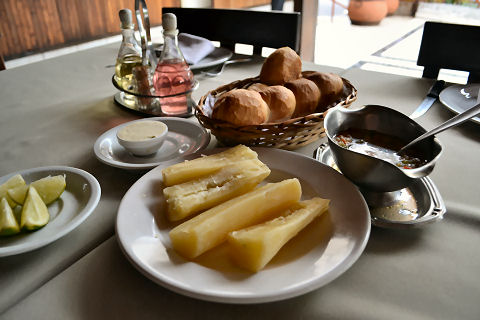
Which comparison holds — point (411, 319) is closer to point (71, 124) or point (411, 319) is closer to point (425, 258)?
point (425, 258)

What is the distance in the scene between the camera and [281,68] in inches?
36.5

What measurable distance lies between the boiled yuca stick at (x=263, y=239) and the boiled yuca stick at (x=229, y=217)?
3 centimetres

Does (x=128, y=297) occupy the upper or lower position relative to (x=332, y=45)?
upper

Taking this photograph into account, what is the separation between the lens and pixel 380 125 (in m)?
0.72

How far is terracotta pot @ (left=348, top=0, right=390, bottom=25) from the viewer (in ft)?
17.4

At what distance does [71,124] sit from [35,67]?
2.04ft

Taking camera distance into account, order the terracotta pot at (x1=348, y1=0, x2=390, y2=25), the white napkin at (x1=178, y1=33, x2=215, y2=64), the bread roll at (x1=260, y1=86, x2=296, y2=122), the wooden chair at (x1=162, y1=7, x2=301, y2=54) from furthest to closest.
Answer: the terracotta pot at (x1=348, y1=0, x2=390, y2=25) → the wooden chair at (x1=162, y1=7, x2=301, y2=54) → the white napkin at (x1=178, y1=33, x2=215, y2=64) → the bread roll at (x1=260, y1=86, x2=296, y2=122)

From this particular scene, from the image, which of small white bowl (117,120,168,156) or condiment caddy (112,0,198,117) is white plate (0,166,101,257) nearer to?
small white bowl (117,120,168,156)

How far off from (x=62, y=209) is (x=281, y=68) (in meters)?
0.60

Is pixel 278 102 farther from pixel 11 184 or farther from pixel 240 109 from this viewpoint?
pixel 11 184

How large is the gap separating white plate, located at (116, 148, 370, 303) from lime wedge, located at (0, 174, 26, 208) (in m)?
0.18

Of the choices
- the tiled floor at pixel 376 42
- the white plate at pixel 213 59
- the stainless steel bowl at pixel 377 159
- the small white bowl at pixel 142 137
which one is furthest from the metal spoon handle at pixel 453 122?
the tiled floor at pixel 376 42

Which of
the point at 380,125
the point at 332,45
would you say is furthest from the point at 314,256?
the point at 332,45

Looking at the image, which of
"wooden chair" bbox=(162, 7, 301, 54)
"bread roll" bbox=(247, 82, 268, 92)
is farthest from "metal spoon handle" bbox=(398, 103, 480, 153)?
"wooden chair" bbox=(162, 7, 301, 54)
